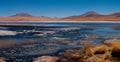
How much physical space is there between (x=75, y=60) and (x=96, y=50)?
1.55 meters

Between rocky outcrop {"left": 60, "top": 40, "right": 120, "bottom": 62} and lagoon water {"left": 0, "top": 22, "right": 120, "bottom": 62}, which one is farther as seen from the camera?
lagoon water {"left": 0, "top": 22, "right": 120, "bottom": 62}

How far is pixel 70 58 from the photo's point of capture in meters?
15.0

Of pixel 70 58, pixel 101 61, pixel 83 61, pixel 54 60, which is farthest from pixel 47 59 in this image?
pixel 101 61

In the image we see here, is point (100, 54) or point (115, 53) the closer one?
point (115, 53)

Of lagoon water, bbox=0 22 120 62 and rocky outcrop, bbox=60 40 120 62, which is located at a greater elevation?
rocky outcrop, bbox=60 40 120 62

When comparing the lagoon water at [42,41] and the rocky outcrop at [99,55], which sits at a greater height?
the rocky outcrop at [99,55]

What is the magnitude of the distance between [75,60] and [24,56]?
3.92m

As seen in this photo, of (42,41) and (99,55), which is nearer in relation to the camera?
(99,55)

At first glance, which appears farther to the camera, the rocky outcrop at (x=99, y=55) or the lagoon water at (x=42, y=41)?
the lagoon water at (x=42, y=41)

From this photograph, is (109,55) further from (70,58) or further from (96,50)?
(70,58)

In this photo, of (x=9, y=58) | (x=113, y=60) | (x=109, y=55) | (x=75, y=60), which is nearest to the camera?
(x=113, y=60)

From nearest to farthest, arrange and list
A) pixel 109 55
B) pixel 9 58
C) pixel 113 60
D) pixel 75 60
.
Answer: pixel 113 60, pixel 109 55, pixel 75 60, pixel 9 58

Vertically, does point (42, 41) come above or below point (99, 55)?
below

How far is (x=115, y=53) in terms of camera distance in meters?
13.1
